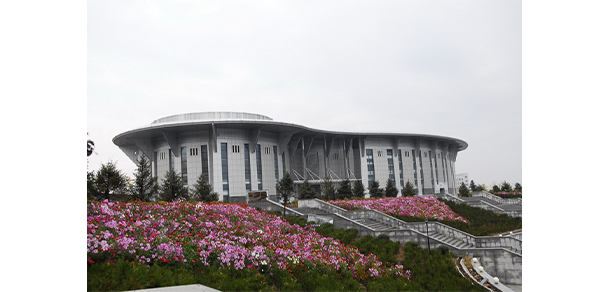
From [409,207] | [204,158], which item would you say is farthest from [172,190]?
[409,207]

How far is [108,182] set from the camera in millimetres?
16656

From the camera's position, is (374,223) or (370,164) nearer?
(374,223)

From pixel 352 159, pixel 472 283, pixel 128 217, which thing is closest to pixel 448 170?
pixel 352 159

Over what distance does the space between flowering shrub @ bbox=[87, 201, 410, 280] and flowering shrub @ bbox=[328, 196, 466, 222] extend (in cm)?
937

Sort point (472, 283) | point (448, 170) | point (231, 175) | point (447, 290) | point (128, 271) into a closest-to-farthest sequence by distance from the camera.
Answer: point (128, 271) < point (447, 290) < point (472, 283) < point (231, 175) < point (448, 170)

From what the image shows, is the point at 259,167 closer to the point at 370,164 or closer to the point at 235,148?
the point at 235,148

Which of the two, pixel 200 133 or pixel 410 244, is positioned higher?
pixel 200 133

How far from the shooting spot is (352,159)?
46.3 metres

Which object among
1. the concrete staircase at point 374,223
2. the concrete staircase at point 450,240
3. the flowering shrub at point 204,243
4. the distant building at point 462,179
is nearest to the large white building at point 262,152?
the concrete staircase at point 374,223

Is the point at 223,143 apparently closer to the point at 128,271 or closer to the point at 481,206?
the point at 481,206

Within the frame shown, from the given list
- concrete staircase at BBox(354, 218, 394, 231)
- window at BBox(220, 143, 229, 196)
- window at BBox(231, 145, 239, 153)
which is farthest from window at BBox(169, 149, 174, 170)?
concrete staircase at BBox(354, 218, 394, 231)

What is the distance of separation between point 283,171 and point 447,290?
31612mm

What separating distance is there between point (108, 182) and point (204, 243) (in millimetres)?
10294

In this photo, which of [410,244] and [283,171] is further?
[283,171]
